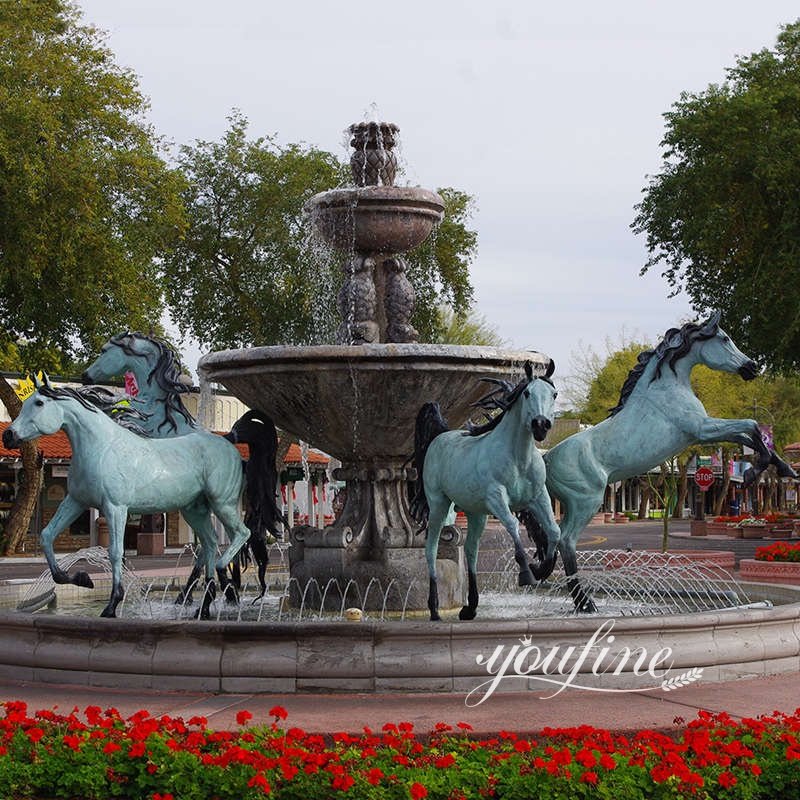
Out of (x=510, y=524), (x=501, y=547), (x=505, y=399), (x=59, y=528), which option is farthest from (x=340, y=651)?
(x=501, y=547)

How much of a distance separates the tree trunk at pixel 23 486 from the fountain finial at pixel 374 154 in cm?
2051

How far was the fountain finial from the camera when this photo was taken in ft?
46.1

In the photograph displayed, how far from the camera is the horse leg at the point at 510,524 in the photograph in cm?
985

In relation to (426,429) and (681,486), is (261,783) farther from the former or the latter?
(681,486)

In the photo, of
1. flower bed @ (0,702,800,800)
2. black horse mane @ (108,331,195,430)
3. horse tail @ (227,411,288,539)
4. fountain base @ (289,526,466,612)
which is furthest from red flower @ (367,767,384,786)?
black horse mane @ (108,331,195,430)

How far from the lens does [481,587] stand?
15.5m

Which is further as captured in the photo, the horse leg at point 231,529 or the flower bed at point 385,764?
the horse leg at point 231,529

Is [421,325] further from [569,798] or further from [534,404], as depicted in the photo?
[569,798]

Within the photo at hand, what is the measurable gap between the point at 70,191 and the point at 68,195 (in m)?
0.19

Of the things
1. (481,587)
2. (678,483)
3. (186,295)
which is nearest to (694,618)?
(481,587)

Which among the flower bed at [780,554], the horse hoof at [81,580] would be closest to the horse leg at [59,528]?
the horse hoof at [81,580]

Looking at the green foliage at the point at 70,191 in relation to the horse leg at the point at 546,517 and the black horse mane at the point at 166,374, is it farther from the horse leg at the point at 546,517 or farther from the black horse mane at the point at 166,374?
the horse leg at the point at 546,517

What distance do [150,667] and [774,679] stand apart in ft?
15.1

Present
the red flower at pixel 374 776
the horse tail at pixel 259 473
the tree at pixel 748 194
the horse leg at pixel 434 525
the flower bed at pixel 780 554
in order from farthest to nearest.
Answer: the tree at pixel 748 194, the flower bed at pixel 780 554, the horse tail at pixel 259 473, the horse leg at pixel 434 525, the red flower at pixel 374 776
